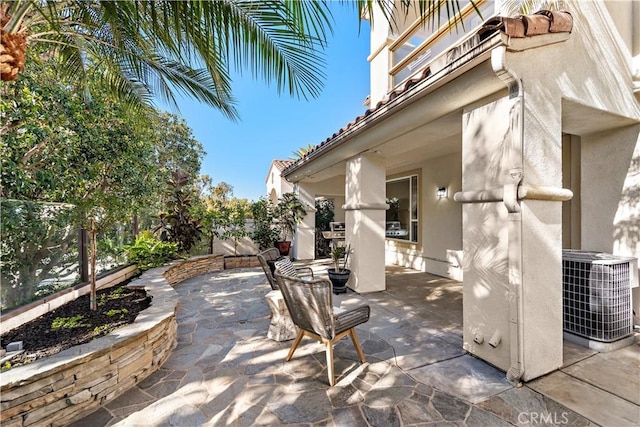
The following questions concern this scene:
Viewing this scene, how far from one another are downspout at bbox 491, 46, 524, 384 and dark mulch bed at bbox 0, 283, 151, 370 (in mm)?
4700

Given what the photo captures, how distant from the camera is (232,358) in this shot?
11.6 feet

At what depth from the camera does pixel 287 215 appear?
10656 mm

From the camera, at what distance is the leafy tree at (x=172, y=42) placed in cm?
238

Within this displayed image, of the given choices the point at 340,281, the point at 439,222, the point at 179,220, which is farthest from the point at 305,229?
the point at 439,222

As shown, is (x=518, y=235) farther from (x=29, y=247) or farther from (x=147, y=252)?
(x=147, y=252)

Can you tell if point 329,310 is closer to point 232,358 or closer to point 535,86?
point 232,358

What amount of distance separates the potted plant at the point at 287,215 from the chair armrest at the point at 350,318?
24.5 ft

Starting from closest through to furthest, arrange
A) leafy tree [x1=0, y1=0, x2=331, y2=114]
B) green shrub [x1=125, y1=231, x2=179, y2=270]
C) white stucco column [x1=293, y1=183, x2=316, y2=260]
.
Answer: leafy tree [x1=0, y1=0, x2=331, y2=114], green shrub [x1=125, y1=231, x2=179, y2=270], white stucco column [x1=293, y1=183, x2=316, y2=260]

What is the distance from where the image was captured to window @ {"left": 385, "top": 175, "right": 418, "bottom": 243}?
8906 mm

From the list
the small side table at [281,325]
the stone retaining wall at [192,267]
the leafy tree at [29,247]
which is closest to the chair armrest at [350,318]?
the small side table at [281,325]

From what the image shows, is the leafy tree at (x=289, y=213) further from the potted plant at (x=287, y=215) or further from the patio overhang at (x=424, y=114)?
the patio overhang at (x=424, y=114)

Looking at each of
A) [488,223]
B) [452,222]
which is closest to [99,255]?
[488,223]

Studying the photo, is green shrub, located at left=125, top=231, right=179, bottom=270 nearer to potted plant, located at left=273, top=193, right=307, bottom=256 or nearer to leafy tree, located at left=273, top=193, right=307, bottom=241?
potted plant, located at left=273, top=193, right=307, bottom=256

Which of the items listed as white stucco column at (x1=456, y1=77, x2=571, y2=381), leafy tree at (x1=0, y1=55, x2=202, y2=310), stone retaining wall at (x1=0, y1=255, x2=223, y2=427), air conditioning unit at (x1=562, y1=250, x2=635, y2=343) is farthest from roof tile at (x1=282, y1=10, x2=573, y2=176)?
stone retaining wall at (x1=0, y1=255, x2=223, y2=427)
